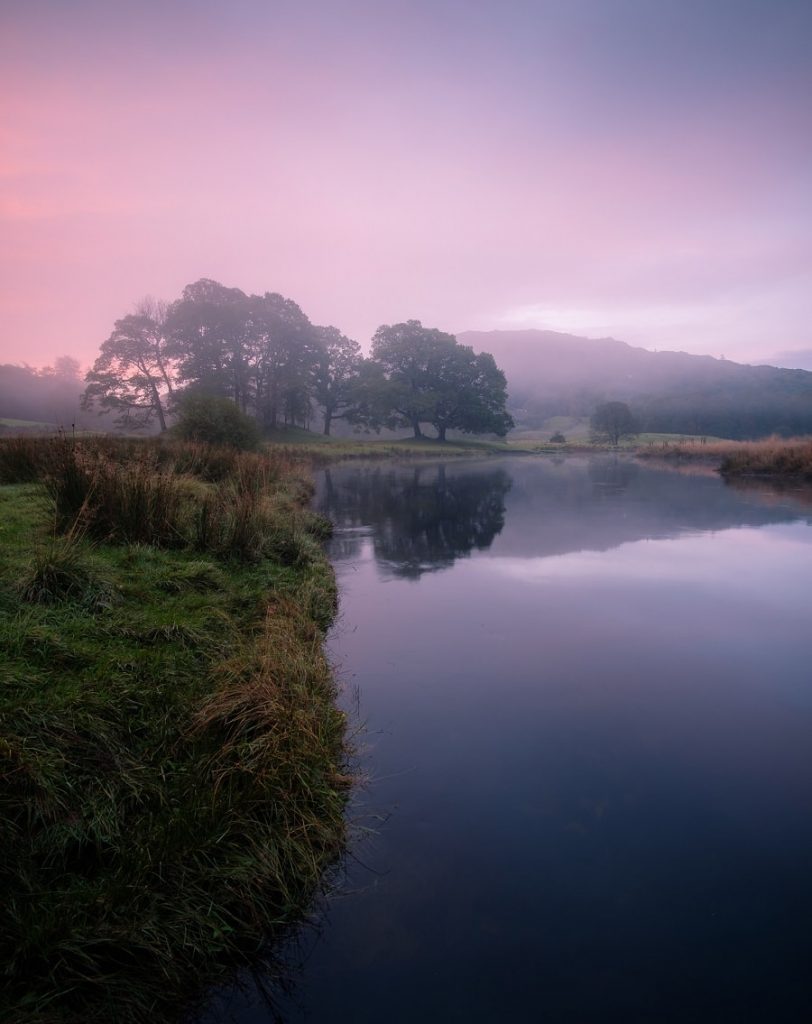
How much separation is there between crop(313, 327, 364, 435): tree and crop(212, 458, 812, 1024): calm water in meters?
59.3

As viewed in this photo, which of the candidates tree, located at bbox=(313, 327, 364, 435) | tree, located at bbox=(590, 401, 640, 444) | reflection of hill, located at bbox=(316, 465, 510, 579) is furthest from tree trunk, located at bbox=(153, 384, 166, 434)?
tree, located at bbox=(590, 401, 640, 444)

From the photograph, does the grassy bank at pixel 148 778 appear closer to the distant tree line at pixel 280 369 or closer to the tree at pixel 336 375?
the distant tree line at pixel 280 369

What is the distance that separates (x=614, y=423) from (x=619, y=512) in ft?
230

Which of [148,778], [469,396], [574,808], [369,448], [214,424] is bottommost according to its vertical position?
[574,808]

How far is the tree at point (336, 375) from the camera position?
66.1 meters

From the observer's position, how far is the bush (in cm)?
2614

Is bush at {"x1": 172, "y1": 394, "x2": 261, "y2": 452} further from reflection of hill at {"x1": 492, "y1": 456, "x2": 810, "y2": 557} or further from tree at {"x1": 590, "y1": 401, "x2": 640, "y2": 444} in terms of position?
tree at {"x1": 590, "y1": 401, "x2": 640, "y2": 444}

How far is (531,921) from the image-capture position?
3.18m

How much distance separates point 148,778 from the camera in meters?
3.65

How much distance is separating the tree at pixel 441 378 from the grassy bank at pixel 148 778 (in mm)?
62012

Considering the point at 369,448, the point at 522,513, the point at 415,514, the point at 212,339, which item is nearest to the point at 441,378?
the point at 369,448

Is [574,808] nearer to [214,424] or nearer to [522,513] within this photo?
[522,513]

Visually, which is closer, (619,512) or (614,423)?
(619,512)

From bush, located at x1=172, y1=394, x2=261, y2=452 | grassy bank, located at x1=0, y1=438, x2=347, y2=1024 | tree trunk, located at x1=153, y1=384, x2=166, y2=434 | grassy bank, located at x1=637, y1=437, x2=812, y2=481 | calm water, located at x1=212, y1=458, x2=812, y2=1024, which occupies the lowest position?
calm water, located at x1=212, y1=458, x2=812, y2=1024
